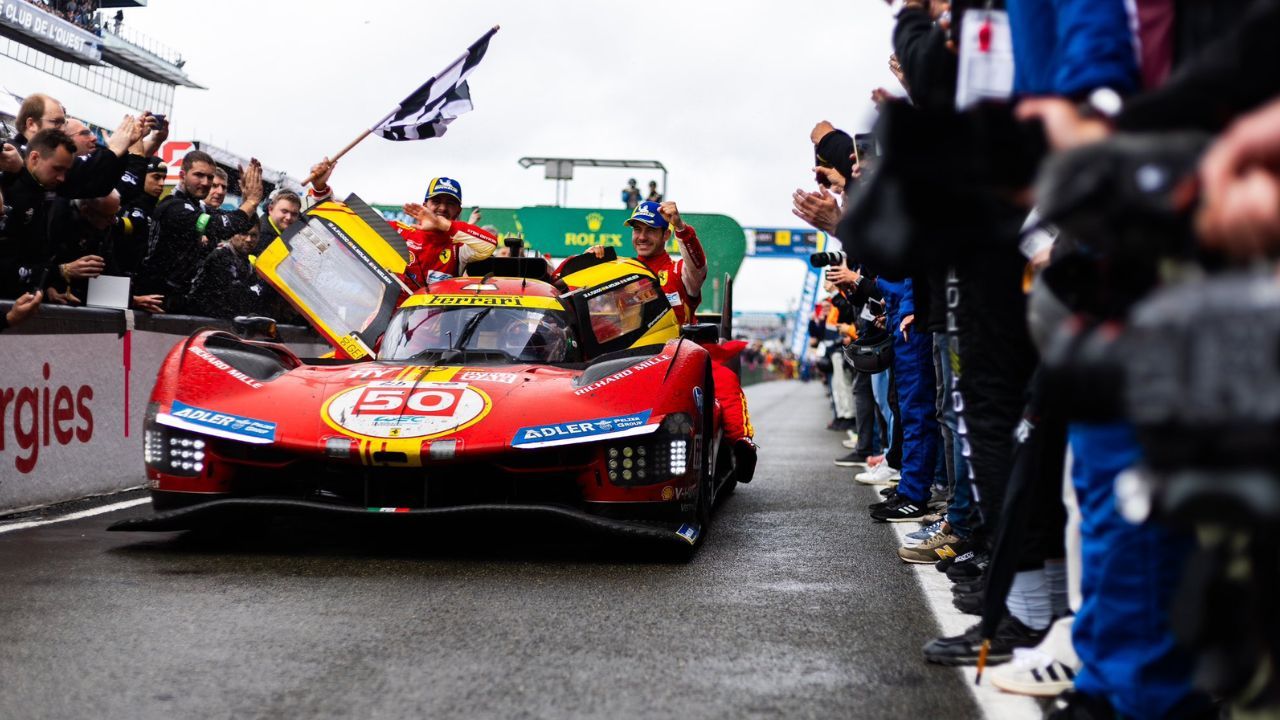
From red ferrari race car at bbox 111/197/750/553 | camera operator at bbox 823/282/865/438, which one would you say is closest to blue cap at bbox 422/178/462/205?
red ferrari race car at bbox 111/197/750/553

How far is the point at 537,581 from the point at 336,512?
86cm

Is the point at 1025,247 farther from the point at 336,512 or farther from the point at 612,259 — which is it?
the point at 612,259

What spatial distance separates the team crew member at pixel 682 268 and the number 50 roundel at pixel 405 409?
2.22 m

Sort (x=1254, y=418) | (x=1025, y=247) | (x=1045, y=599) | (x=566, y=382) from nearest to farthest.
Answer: (x=1254, y=418) → (x=1025, y=247) → (x=1045, y=599) → (x=566, y=382)

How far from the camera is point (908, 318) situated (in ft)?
21.1

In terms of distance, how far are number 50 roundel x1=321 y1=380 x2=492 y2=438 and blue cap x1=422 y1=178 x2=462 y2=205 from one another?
351 cm

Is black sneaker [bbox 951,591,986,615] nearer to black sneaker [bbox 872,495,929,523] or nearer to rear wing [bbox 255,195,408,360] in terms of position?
black sneaker [bbox 872,495,929,523]

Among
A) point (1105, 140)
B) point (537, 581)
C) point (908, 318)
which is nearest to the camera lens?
point (1105, 140)

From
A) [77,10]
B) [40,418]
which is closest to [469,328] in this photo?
[40,418]

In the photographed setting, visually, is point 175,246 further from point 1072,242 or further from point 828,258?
point 1072,242

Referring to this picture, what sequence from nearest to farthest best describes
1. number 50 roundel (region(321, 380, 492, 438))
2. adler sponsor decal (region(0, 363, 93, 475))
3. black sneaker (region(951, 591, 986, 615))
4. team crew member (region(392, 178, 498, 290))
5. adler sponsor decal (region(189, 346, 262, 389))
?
black sneaker (region(951, 591, 986, 615)), number 50 roundel (region(321, 380, 492, 438)), adler sponsor decal (region(189, 346, 262, 389)), adler sponsor decal (region(0, 363, 93, 475)), team crew member (region(392, 178, 498, 290))

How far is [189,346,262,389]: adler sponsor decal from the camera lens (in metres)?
5.42

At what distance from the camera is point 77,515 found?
21.6 ft

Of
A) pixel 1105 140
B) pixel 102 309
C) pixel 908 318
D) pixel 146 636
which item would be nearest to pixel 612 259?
pixel 908 318
